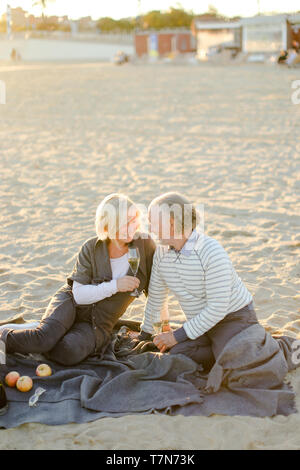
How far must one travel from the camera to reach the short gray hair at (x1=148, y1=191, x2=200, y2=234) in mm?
3365

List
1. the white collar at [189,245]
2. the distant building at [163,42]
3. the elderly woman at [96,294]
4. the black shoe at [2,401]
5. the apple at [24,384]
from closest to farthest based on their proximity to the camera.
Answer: the black shoe at [2,401] < the apple at [24,384] < the white collar at [189,245] < the elderly woman at [96,294] < the distant building at [163,42]

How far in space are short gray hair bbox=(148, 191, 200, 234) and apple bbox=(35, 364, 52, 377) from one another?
1.18 meters

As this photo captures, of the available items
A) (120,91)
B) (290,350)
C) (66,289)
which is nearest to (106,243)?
(66,289)

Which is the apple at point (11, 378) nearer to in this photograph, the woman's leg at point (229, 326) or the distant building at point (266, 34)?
the woman's leg at point (229, 326)

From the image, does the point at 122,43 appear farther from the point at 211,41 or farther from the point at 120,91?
the point at 120,91

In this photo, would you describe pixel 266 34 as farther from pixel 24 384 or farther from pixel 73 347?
pixel 24 384

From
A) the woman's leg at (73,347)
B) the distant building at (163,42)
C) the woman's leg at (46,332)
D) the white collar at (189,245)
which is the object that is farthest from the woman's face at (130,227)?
the distant building at (163,42)

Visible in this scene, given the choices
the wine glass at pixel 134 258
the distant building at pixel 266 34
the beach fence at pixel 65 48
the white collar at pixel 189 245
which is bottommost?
the wine glass at pixel 134 258

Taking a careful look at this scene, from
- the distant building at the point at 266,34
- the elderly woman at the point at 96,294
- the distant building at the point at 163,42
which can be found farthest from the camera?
the distant building at the point at 163,42

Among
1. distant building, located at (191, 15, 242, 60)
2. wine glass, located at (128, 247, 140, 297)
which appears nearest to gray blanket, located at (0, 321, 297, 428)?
wine glass, located at (128, 247, 140, 297)

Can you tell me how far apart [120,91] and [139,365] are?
70.5 feet

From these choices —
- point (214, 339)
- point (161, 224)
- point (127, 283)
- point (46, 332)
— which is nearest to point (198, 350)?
point (214, 339)

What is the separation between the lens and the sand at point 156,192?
3018mm

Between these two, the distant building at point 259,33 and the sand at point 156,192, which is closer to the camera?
the sand at point 156,192
